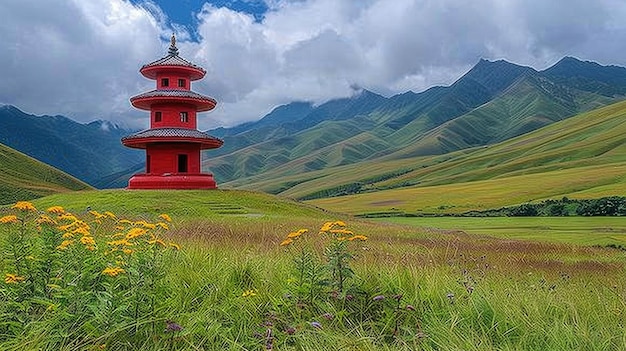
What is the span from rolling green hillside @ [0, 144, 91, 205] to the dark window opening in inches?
1887

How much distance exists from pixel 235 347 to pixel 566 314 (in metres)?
3.85

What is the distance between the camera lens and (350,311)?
6570 millimetres

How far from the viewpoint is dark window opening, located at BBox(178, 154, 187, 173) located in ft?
129

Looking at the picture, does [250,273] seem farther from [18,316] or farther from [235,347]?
[18,316]

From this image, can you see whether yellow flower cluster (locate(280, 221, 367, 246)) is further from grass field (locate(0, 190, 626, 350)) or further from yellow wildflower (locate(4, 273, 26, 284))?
yellow wildflower (locate(4, 273, 26, 284))

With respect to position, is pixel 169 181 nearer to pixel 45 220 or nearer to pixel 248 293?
pixel 45 220

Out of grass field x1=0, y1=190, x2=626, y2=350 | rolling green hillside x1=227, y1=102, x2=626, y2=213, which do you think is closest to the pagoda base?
grass field x1=0, y1=190, x2=626, y2=350

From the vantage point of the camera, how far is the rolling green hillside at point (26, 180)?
79562mm

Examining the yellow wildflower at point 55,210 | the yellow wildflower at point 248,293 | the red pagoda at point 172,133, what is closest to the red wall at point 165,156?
the red pagoda at point 172,133

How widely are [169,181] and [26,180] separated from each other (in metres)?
67.2

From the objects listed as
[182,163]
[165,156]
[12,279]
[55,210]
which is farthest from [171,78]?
[12,279]

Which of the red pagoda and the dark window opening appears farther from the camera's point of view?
the dark window opening

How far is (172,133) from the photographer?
37844 millimetres

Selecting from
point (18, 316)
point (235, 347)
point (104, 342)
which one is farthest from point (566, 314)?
point (18, 316)
